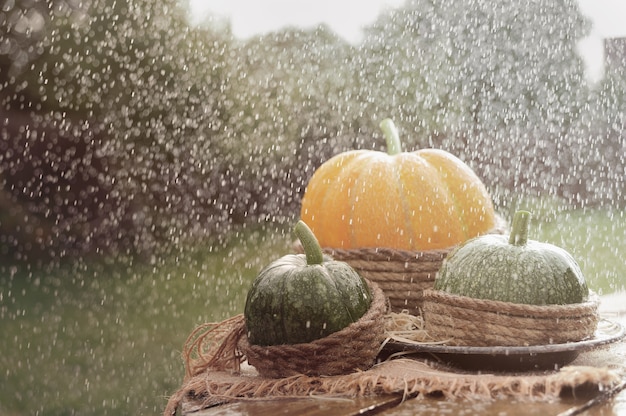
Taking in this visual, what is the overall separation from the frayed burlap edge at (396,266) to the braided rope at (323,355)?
287mm

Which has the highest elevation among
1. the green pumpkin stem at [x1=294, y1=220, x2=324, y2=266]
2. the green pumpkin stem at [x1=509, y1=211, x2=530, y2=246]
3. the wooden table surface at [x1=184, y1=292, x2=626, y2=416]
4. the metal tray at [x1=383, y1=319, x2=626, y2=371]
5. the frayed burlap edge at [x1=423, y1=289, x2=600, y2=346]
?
the green pumpkin stem at [x1=509, y1=211, x2=530, y2=246]

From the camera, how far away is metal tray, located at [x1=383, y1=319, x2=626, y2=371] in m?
Answer: 1.24

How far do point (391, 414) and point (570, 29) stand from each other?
5976 millimetres

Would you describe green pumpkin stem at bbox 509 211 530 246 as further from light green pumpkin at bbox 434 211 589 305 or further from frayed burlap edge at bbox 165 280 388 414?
frayed burlap edge at bbox 165 280 388 414

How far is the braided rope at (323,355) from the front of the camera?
1258 mm

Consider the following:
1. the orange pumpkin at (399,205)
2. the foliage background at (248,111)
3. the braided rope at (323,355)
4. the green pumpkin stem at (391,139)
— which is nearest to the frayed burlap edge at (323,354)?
the braided rope at (323,355)

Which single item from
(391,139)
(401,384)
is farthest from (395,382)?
(391,139)

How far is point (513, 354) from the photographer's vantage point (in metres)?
1.25

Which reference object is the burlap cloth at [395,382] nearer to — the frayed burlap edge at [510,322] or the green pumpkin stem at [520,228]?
the frayed burlap edge at [510,322]

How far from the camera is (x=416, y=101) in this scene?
633cm

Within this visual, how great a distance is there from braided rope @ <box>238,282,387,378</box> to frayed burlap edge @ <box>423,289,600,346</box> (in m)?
0.13

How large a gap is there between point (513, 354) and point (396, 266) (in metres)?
0.38

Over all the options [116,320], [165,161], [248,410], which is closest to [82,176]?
[165,161]

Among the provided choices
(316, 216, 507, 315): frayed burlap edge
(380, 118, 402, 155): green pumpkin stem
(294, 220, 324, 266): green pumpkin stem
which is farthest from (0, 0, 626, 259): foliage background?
(294, 220, 324, 266): green pumpkin stem
